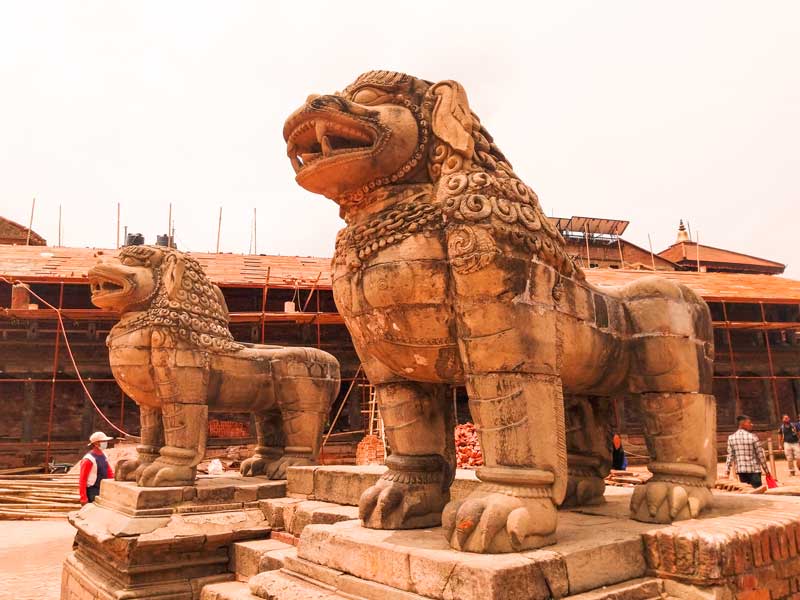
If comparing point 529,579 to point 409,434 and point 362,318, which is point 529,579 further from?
point 362,318

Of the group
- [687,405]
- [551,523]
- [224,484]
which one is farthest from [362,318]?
[224,484]

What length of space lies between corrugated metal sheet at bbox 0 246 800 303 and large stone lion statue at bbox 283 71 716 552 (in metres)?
10.6

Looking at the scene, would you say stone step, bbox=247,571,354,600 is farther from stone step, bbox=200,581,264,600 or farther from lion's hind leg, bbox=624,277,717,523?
lion's hind leg, bbox=624,277,717,523

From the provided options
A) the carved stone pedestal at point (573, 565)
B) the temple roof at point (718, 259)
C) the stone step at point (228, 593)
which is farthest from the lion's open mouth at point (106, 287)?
the temple roof at point (718, 259)

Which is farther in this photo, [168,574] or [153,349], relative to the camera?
[153,349]

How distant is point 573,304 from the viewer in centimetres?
298

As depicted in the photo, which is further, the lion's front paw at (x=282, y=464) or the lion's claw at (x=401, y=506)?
the lion's front paw at (x=282, y=464)

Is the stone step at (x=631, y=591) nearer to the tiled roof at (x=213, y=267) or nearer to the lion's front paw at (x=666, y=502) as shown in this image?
the lion's front paw at (x=666, y=502)

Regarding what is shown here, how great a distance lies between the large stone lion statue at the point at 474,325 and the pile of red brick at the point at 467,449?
345 inches

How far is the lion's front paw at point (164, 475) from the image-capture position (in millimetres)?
5215

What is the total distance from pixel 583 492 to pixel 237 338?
13.8m

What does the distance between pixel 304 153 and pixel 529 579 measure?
2196mm

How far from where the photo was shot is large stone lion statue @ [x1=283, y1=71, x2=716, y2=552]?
2576 mm

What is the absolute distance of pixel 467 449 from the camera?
1220 centimetres
